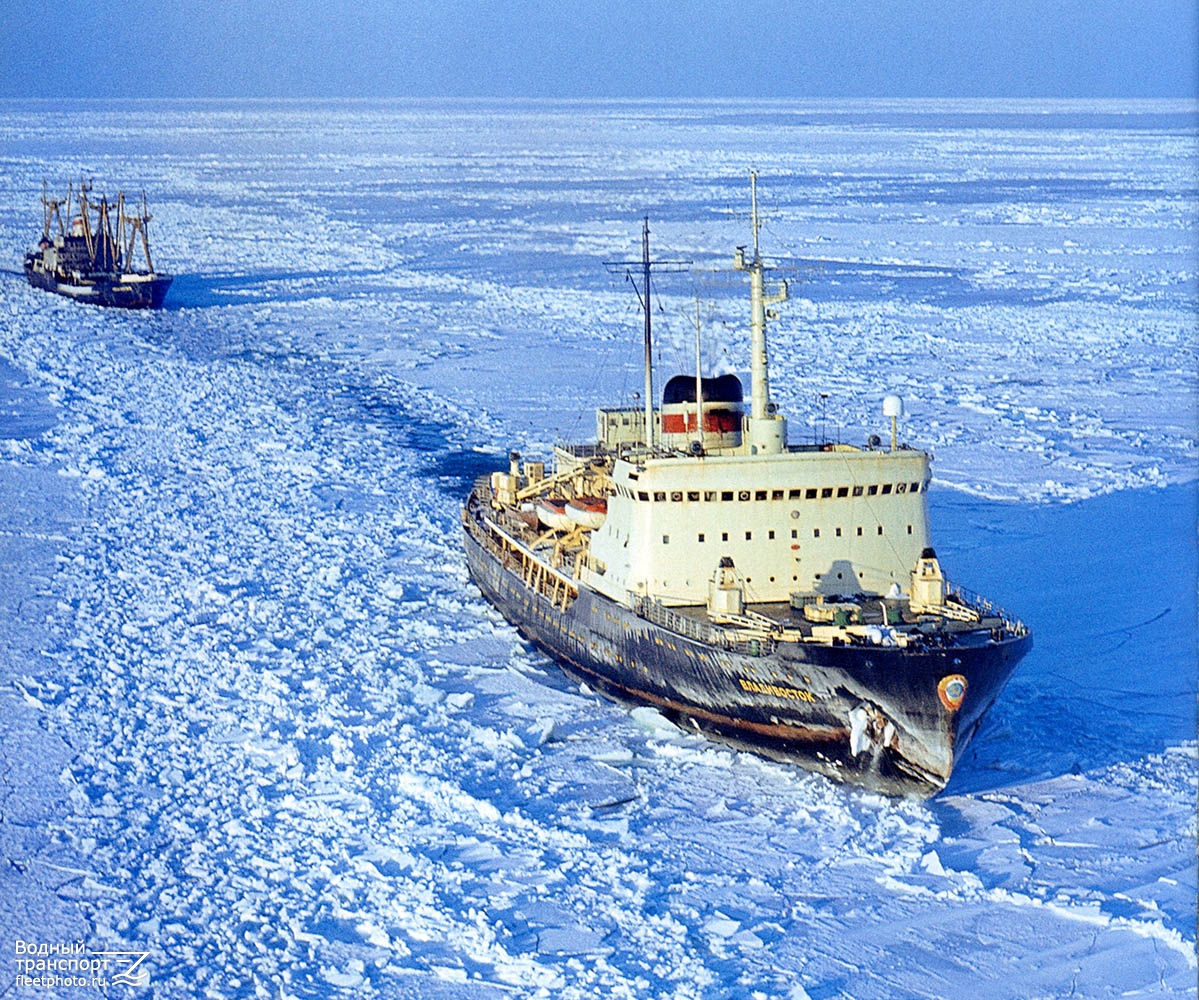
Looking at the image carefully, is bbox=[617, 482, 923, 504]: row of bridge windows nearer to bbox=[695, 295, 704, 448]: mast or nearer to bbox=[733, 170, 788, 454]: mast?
bbox=[733, 170, 788, 454]: mast

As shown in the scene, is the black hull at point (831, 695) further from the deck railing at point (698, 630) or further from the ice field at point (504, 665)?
the ice field at point (504, 665)

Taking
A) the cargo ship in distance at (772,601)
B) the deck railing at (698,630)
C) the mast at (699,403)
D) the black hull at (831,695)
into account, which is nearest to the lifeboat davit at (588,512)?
the cargo ship in distance at (772,601)

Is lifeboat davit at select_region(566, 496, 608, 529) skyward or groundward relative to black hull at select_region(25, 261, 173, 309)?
groundward

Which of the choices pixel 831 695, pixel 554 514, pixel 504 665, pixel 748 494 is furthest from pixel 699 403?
pixel 831 695

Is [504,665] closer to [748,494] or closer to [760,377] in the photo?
[748,494]

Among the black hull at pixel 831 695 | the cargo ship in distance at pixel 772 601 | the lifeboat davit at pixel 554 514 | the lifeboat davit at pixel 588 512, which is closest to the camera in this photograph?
the black hull at pixel 831 695

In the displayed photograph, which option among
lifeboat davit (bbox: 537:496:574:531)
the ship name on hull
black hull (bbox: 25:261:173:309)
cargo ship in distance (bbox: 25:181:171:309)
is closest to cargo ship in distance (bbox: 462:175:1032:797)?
the ship name on hull
